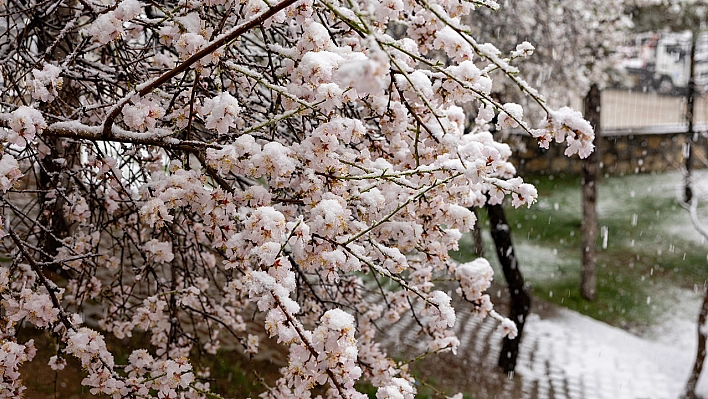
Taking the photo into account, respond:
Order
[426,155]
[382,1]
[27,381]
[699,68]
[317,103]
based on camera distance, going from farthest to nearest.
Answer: [699,68] → [27,381] → [426,155] → [382,1] → [317,103]

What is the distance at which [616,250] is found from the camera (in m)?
11.1

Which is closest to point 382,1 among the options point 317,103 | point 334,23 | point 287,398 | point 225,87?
point 317,103

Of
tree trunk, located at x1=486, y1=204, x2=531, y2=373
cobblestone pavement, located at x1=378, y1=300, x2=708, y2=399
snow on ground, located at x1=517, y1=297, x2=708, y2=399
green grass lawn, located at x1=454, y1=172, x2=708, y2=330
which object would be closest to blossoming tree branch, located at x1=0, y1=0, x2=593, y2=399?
tree trunk, located at x1=486, y1=204, x2=531, y2=373

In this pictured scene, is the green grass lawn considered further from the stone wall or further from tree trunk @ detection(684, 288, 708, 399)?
A: tree trunk @ detection(684, 288, 708, 399)

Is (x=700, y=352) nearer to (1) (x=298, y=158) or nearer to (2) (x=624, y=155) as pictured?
(1) (x=298, y=158)

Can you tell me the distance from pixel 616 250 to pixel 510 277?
557 centimetres

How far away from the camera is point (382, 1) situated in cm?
211

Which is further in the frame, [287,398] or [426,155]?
[287,398]

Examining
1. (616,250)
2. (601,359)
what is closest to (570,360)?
(601,359)

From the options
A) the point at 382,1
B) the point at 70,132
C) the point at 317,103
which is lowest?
the point at 70,132

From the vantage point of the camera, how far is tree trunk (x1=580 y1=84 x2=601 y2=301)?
29.5 feet

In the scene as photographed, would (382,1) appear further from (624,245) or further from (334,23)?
(624,245)

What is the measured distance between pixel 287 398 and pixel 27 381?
69.3 inches

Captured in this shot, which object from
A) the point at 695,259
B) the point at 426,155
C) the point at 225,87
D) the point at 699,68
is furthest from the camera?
the point at 699,68
